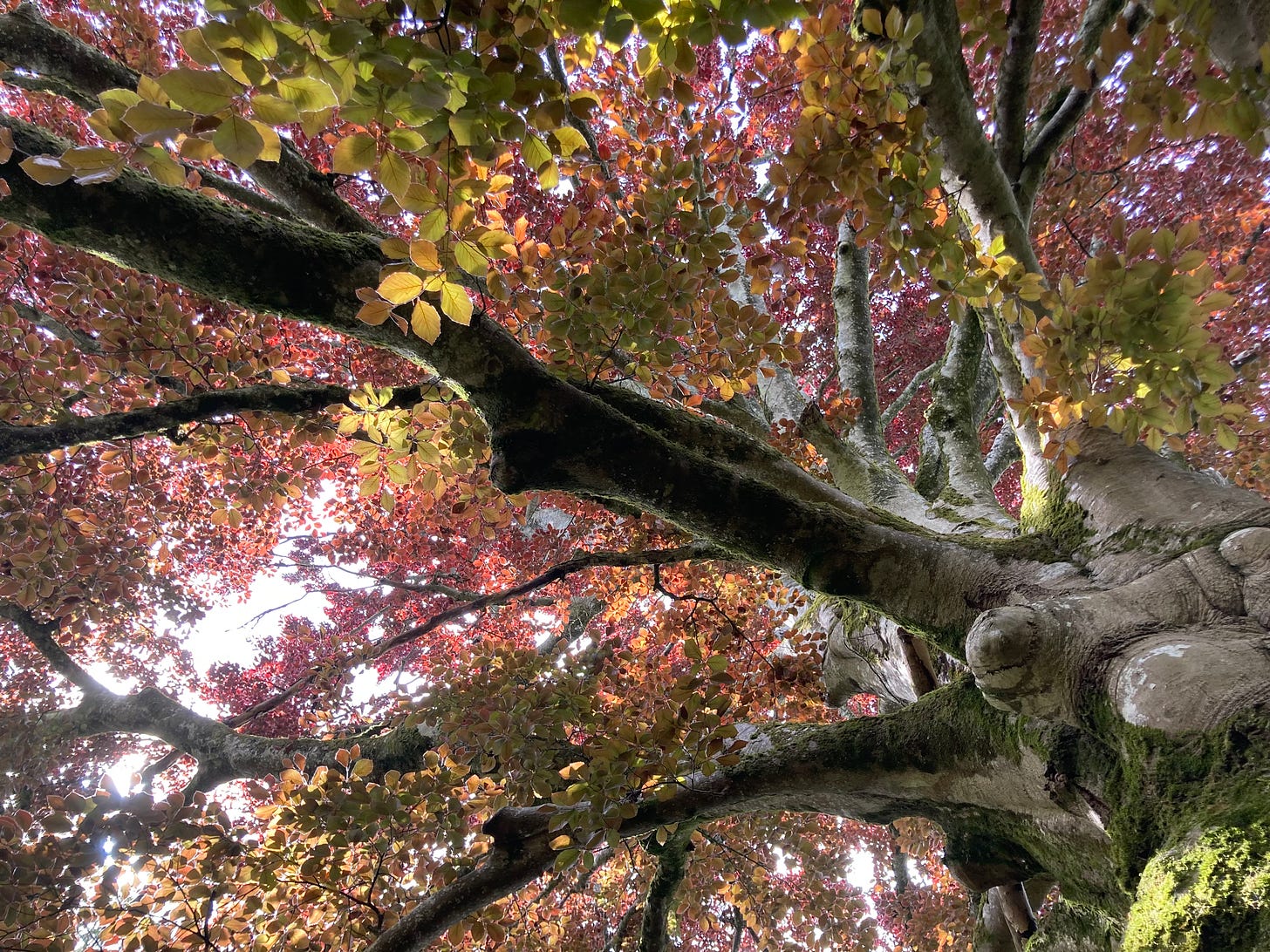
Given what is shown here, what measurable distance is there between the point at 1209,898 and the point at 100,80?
5282 mm

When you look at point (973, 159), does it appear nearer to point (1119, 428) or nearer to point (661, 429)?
point (1119, 428)

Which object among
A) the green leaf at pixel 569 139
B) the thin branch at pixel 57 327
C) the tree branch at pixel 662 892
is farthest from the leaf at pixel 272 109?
the thin branch at pixel 57 327

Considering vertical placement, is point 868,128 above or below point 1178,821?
above

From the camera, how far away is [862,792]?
2.33 m

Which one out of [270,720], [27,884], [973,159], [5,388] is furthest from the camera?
[270,720]

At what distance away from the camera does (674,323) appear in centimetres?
323

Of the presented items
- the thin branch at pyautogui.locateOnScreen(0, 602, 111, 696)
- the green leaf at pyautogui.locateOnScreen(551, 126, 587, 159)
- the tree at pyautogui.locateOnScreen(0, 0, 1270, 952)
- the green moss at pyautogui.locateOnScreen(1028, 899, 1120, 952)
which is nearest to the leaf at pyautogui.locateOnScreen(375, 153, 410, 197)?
the tree at pyautogui.locateOnScreen(0, 0, 1270, 952)

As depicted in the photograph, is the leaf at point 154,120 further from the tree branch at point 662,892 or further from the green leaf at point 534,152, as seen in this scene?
the tree branch at point 662,892

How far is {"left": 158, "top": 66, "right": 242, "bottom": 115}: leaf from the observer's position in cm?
92

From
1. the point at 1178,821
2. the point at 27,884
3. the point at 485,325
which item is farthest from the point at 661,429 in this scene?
the point at 27,884

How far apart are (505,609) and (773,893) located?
14.4ft

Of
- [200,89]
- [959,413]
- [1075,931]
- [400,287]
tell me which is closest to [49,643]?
[400,287]

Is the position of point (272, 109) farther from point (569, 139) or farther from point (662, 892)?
point (662, 892)

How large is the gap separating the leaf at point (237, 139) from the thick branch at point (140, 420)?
60.2 inches
